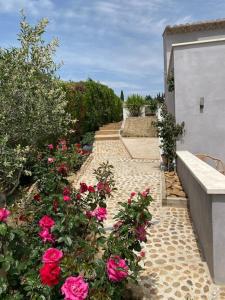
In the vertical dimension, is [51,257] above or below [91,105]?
below

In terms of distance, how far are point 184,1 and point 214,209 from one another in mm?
8416

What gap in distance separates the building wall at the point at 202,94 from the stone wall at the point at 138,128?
40.0ft

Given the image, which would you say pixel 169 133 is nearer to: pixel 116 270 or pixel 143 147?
pixel 143 147

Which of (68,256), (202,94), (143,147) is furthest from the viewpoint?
(143,147)

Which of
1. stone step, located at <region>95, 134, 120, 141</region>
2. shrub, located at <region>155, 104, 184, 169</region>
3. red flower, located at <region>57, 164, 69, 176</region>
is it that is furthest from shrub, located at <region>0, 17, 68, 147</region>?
stone step, located at <region>95, 134, 120, 141</region>

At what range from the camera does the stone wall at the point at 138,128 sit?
984 inches

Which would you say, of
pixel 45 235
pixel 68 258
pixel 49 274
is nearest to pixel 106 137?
pixel 45 235

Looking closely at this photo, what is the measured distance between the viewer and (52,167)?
6094 mm

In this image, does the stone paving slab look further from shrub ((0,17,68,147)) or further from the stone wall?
shrub ((0,17,68,147))

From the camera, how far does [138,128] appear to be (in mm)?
26484

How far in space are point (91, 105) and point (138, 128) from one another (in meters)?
5.10

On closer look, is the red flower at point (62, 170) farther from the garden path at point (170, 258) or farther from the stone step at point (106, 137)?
the stone step at point (106, 137)

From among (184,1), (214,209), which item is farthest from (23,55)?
(184,1)

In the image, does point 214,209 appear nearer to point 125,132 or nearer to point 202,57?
point 202,57
